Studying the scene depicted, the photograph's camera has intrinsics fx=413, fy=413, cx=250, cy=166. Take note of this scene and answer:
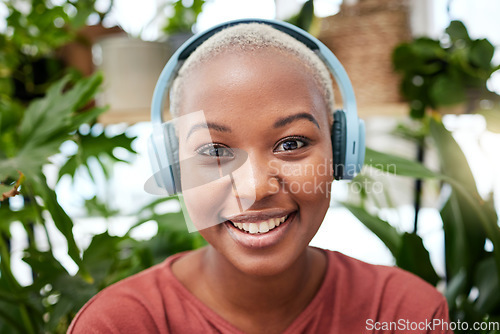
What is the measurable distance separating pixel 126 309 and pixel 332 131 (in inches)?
11.5

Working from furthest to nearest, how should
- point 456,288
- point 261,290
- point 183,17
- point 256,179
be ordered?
point 456,288
point 183,17
point 261,290
point 256,179

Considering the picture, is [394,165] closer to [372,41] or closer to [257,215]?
[257,215]

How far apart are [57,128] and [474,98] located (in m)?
0.78

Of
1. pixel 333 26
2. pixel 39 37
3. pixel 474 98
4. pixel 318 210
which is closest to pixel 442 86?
pixel 474 98

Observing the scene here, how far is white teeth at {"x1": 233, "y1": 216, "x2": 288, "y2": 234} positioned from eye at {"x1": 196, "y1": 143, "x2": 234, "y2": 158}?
0.07 metres

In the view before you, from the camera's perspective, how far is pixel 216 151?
1.22 feet

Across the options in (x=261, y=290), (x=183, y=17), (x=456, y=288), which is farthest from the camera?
(x=456, y=288)

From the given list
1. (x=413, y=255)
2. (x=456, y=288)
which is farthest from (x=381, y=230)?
(x=456, y=288)

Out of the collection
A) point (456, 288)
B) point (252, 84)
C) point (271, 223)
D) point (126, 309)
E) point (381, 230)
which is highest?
point (252, 84)

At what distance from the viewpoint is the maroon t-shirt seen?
1.44ft

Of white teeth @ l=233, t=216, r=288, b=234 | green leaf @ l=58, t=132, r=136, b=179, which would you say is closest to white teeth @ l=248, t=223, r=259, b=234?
white teeth @ l=233, t=216, r=288, b=234

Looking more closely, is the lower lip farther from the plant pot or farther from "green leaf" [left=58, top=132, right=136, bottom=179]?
"green leaf" [left=58, top=132, right=136, bottom=179]

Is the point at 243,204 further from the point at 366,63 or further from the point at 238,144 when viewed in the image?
the point at 366,63

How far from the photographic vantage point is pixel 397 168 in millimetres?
503
